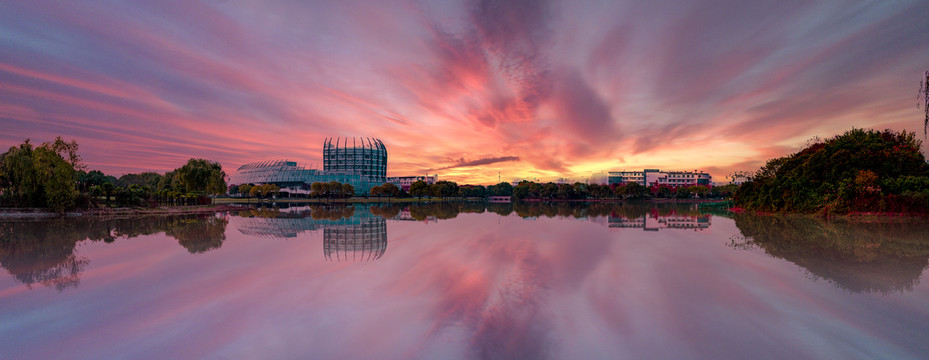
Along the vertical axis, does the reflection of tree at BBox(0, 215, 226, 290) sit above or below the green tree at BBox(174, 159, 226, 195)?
below

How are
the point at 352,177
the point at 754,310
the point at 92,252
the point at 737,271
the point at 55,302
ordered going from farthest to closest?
1. the point at 352,177
2. the point at 92,252
3. the point at 737,271
4. the point at 55,302
5. the point at 754,310

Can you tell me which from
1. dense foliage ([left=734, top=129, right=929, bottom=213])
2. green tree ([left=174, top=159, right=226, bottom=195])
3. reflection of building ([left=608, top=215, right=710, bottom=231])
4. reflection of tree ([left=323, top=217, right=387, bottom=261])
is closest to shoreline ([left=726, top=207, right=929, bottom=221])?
dense foliage ([left=734, top=129, right=929, bottom=213])

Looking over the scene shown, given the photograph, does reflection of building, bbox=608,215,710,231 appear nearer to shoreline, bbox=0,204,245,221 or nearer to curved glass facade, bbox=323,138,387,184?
shoreline, bbox=0,204,245,221

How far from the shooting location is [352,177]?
464 feet

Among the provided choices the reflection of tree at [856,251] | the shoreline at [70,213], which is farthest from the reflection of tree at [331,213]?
the reflection of tree at [856,251]

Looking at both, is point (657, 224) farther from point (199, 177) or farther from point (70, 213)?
→ point (199, 177)

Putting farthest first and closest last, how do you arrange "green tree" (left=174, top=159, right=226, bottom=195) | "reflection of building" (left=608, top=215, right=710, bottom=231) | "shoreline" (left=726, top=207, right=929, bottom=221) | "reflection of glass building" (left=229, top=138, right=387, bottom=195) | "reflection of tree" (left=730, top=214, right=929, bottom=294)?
"reflection of glass building" (left=229, top=138, right=387, bottom=195) → "green tree" (left=174, top=159, right=226, bottom=195) → "shoreline" (left=726, top=207, right=929, bottom=221) → "reflection of building" (left=608, top=215, right=710, bottom=231) → "reflection of tree" (left=730, top=214, right=929, bottom=294)

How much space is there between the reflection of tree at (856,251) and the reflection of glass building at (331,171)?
132978 mm

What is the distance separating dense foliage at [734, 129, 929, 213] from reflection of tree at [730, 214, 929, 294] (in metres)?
7.12

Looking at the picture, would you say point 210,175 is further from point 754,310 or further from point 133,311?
point 754,310

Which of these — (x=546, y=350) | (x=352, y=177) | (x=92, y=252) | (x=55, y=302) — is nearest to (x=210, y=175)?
(x=92, y=252)

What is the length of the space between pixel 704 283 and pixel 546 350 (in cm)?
701

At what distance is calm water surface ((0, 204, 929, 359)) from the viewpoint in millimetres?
6113

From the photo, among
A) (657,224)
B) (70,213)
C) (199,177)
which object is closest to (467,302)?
(657,224)
